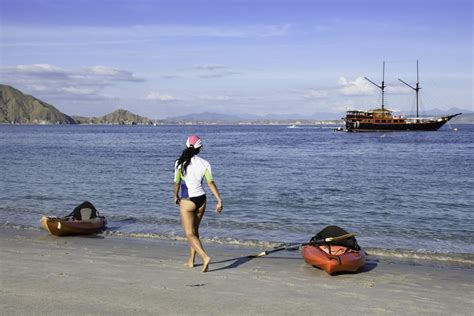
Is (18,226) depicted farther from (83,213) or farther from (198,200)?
(198,200)

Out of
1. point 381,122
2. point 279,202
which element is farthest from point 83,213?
point 381,122

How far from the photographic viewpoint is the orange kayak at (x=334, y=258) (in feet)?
29.4

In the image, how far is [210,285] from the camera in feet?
25.8

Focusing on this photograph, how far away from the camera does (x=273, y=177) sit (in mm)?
30656

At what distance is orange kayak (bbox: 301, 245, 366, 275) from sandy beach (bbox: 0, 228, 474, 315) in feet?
0.48

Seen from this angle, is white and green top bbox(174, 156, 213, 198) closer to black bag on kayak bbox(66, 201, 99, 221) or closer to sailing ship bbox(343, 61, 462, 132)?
black bag on kayak bbox(66, 201, 99, 221)

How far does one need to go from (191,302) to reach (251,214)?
36.0 ft

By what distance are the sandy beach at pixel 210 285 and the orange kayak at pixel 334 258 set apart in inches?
5.8

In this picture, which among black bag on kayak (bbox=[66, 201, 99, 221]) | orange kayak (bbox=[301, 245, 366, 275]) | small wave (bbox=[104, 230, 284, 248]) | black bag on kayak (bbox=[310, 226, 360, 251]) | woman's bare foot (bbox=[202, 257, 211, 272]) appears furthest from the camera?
black bag on kayak (bbox=[66, 201, 99, 221])

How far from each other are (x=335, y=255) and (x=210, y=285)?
8.13 feet

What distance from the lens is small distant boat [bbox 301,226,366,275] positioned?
29.5 feet

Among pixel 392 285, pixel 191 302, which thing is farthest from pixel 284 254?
pixel 191 302

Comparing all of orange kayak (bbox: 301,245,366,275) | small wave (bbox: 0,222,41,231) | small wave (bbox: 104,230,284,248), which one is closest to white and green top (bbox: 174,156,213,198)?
orange kayak (bbox: 301,245,366,275)

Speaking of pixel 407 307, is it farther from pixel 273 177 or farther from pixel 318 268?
pixel 273 177
